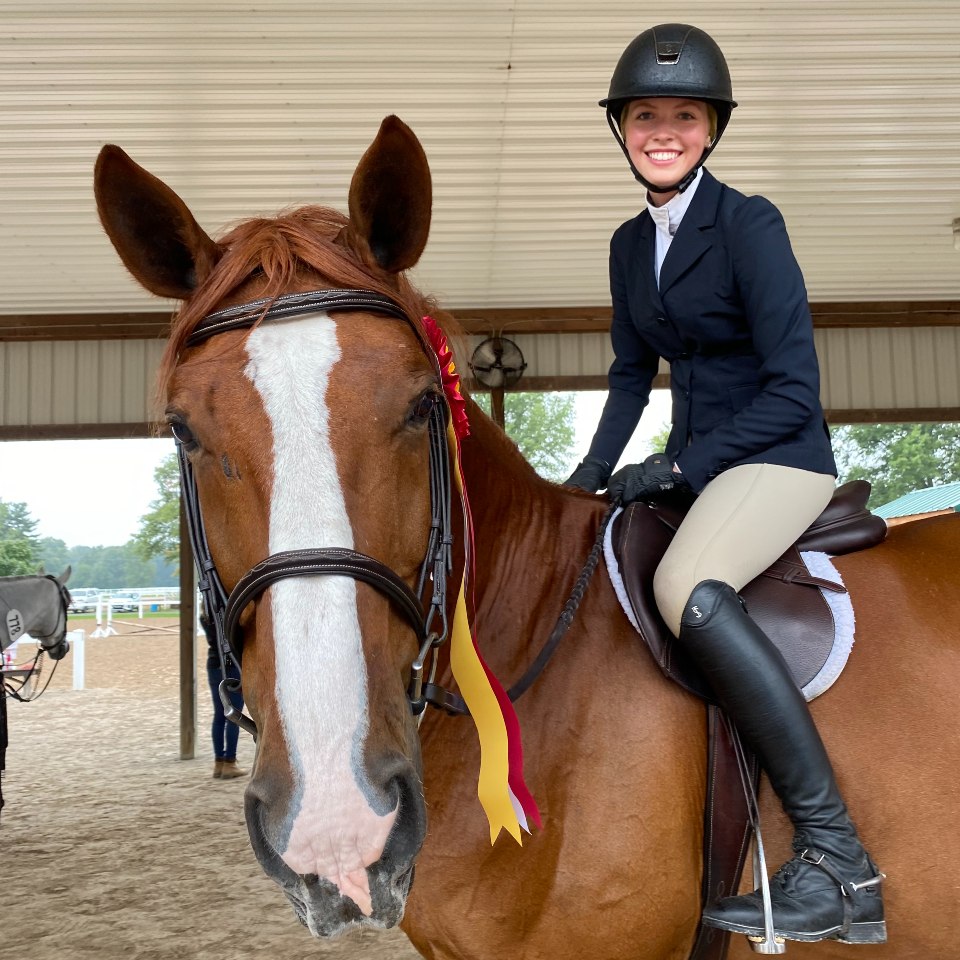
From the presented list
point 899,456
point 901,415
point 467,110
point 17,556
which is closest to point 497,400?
point 467,110

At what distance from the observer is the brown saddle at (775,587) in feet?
5.80

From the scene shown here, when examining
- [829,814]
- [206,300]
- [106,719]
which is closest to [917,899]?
[829,814]

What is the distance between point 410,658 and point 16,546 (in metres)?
40.9

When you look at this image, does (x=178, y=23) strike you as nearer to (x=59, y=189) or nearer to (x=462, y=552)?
(x=59, y=189)

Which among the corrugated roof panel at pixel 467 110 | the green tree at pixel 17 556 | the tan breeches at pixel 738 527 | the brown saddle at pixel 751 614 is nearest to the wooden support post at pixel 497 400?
the corrugated roof panel at pixel 467 110

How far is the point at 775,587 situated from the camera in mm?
1876

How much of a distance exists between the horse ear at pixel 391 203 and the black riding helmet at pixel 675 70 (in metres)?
0.61

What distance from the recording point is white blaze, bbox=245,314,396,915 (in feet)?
3.97

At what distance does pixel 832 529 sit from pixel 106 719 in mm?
11811

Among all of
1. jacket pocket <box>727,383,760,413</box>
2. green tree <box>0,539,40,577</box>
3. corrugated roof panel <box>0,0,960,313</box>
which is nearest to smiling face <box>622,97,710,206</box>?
jacket pocket <box>727,383,760,413</box>

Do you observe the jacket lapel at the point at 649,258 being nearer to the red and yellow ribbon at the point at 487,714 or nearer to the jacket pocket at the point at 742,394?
the jacket pocket at the point at 742,394

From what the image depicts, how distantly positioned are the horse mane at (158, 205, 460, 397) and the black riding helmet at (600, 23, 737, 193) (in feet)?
2.48

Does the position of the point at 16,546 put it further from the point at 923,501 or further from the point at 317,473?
the point at 317,473

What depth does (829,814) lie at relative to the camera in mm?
1641
